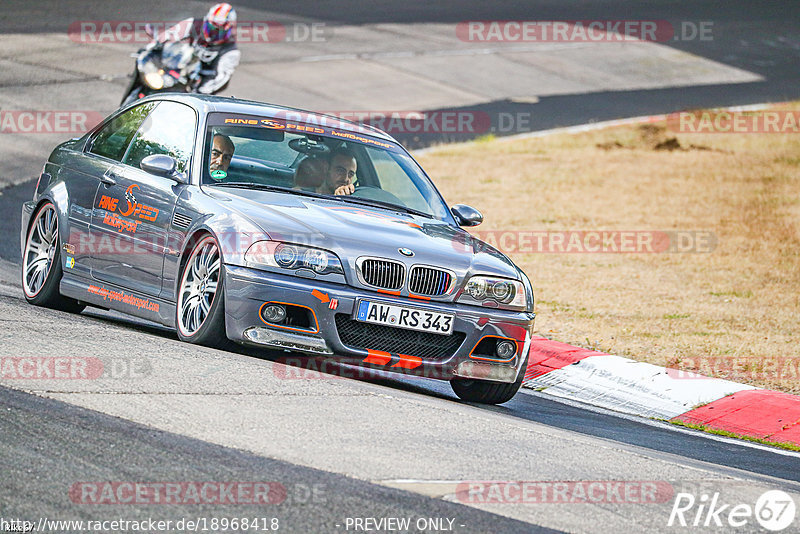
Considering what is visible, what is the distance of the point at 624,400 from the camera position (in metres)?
8.77

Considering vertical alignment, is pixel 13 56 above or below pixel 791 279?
above

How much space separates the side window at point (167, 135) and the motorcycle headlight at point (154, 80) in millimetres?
5822

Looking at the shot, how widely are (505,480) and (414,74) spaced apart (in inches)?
806

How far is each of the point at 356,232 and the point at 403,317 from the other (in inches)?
23.1

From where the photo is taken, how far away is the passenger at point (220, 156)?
25.3ft

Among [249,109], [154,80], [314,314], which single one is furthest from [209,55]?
[314,314]

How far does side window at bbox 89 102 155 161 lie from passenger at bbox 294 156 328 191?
1306mm

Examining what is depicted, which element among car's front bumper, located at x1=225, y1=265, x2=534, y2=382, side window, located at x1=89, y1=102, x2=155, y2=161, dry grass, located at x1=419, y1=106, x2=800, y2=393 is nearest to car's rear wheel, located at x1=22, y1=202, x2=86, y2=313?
side window, located at x1=89, y1=102, x2=155, y2=161

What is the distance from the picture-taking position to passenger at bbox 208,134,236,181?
773cm

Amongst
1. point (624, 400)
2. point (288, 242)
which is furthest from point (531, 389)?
point (288, 242)

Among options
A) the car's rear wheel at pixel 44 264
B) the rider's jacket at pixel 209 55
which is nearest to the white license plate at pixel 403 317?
the car's rear wheel at pixel 44 264

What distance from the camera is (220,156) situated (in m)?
7.83

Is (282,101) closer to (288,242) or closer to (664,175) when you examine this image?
(664,175)

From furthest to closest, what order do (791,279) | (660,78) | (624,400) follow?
(660,78), (791,279), (624,400)
